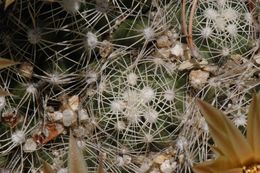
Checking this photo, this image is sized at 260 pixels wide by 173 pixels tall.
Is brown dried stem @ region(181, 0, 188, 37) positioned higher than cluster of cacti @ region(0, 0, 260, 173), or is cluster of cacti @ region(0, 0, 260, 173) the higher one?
brown dried stem @ region(181, 0, 188, 37)

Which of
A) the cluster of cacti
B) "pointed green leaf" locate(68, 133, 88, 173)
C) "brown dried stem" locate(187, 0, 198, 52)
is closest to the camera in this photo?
"pointed green leaf" locate(68, 133, 88, 173)

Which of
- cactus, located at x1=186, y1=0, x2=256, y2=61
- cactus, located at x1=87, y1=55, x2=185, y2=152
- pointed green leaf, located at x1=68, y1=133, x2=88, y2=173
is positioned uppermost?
cactus, located at x1=186, y1=0, x2=256, y2=61

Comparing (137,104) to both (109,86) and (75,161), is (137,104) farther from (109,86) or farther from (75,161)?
(75,161)

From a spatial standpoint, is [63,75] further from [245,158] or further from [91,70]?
[245,158]

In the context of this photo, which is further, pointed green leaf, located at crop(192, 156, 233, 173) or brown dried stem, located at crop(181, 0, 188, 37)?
brown dried stem, located at crop(181, 0, 188, 37)

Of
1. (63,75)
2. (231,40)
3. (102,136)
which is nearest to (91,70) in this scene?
(63,75)

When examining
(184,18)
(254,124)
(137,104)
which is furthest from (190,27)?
(254,124)

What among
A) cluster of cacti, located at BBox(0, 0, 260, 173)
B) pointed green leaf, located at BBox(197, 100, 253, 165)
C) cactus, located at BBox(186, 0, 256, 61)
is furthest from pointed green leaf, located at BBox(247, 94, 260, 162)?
cactus, located at BBox(186, 0, 256, 61)

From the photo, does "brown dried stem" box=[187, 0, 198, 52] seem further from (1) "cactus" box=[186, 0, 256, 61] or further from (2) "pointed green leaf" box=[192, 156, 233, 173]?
(2) "pointed green leaf" box=[192, 156, 233, 173]
